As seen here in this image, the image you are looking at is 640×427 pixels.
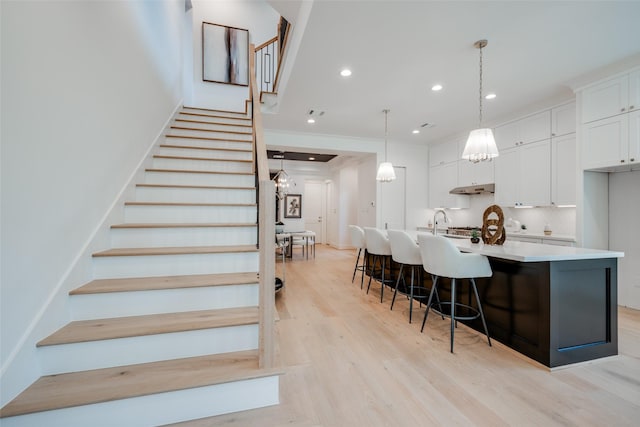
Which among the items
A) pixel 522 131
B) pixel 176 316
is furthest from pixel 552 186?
pixel 176 316

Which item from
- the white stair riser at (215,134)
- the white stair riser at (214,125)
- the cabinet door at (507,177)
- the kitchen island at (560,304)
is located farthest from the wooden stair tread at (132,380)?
the cabinet door at (507,177)

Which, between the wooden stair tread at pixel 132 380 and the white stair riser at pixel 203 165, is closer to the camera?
the wooden stair tread at pixel 132 380

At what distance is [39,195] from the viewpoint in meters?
1.38

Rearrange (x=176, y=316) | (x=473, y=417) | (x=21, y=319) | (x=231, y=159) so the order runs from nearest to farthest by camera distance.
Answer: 1. (x=21, y=319)
2. (x=473, y=417)
3. (x=176, y=316)
4. (x=231, y=159)

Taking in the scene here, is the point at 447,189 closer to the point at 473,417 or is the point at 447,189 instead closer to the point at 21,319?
the point at 473,417

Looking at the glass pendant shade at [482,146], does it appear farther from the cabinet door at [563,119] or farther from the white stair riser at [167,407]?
the white stair riser at [167,407]

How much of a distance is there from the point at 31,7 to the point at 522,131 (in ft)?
18.1

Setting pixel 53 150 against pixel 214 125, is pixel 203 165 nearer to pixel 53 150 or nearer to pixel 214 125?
pixel 214 125

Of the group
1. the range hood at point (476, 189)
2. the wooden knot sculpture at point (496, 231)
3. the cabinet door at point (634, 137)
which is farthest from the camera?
the range hood at point (476, 189)

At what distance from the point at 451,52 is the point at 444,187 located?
3642 millimetres

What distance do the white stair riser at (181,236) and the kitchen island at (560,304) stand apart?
→ 1.97 m

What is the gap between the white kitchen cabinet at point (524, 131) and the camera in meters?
4.09

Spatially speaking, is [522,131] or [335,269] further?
[335,269]

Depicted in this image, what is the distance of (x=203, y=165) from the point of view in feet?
10.1
